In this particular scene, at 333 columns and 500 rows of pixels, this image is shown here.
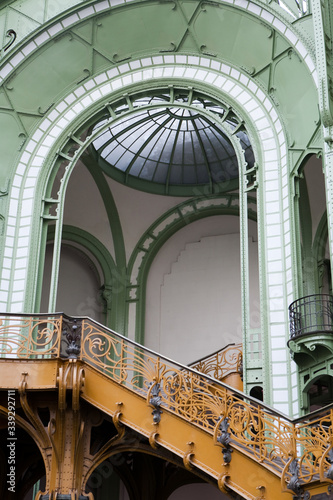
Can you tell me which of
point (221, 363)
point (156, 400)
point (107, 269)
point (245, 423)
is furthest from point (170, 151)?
point (245, 423)

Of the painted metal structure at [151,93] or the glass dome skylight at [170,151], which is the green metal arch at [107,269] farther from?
the painted metal structure at [151,93]

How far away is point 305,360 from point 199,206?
7769mm

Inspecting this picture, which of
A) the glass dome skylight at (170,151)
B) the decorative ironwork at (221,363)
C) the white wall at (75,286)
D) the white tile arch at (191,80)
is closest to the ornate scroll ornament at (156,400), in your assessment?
the white tile arch at (191,80)

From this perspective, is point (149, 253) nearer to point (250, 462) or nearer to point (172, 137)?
point (172, 137)

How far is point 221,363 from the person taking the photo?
17.1 m

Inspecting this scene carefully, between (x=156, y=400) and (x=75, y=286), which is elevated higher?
(x=75, y=286)

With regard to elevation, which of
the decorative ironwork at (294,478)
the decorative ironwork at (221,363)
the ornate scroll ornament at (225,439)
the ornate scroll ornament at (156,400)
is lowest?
the decorative ironwork at (294,478)

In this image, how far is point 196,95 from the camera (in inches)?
612

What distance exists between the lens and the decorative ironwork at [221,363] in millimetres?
16172

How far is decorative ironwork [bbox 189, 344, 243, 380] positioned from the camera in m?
16.2

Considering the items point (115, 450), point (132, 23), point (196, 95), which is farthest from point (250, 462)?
point (132, 23)

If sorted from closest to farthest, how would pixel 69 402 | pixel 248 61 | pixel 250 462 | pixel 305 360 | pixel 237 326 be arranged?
pixel 250 462
pixel 69 402
pixel 305 360
pixel 248 61
pixel 237 326

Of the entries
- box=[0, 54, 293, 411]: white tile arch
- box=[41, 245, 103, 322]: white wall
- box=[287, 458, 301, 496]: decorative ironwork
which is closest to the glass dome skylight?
box=[41, 245, 103, 322]: white wall

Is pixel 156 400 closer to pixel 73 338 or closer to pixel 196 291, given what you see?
pixel 73 338
